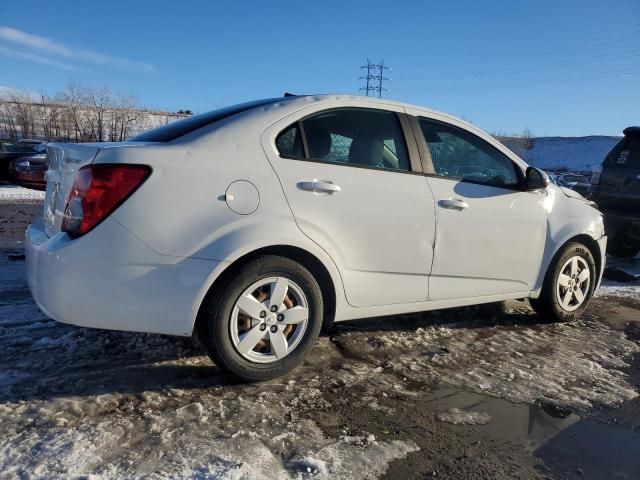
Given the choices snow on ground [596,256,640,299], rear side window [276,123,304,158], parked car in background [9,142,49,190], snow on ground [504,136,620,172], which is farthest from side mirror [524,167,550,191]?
snow on ground [504,136,620,172]

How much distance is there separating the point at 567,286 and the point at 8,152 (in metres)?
16.5

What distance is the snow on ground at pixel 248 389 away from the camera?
7.63 ft

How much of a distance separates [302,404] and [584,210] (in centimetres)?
313

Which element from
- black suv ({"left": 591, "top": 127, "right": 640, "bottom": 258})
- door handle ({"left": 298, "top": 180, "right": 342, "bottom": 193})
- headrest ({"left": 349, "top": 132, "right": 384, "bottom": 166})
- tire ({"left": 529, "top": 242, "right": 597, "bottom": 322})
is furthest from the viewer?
black suv ({"left": 591, "top": 127, "right": 640, "bottom": 258})

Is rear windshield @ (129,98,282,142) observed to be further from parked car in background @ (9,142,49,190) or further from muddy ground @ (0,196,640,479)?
parked car in background @ (9,142,49,190)

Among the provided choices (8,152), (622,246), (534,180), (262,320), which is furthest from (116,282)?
(8,152)

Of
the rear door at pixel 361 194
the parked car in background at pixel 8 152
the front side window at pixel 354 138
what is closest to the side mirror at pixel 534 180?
the rear door at pixel 361 194

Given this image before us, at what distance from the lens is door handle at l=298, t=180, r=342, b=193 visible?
312 cm

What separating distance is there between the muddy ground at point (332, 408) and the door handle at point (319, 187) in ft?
3.62

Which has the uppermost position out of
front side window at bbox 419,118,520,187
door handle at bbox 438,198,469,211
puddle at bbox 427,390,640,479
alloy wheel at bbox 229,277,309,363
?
front side window at bbox 419,118,520,187

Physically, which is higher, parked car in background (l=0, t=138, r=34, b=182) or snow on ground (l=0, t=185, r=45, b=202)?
parked car in background (l=0, t=138, r=34, b=182)

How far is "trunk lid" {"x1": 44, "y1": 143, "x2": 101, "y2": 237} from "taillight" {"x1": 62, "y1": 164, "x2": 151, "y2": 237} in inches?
4.4

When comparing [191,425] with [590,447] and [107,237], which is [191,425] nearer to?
[107,237]

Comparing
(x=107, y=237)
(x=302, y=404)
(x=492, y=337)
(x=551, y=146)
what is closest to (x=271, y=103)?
(x=107, y=237)
